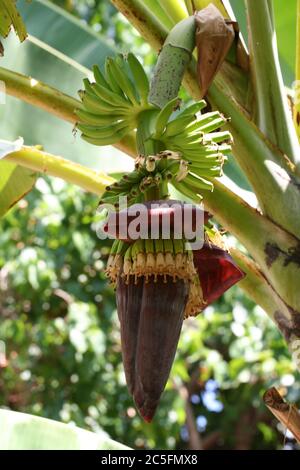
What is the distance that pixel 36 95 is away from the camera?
980 mm

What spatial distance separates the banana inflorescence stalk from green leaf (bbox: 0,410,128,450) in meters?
0.23

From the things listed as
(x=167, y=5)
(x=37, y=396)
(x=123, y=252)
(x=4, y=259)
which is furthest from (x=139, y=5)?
(x=37, y=396)

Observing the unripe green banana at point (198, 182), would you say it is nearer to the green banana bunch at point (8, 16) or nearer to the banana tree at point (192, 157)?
the banana tree at point (192, 157)

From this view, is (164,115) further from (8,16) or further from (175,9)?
(175,9)

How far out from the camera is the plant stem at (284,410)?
0.86 m

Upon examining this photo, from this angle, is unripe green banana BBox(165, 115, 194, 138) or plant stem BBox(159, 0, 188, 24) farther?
plant stem BBox(159, 0, 188, 24)

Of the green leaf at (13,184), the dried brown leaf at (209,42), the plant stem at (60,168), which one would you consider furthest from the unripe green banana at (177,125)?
the green leaf at (13,184)

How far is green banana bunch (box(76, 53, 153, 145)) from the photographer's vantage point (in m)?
0.82

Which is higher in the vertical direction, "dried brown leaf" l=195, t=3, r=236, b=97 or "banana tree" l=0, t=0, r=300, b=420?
"dried brown leaf" l=195, t=3, r=236, b=97

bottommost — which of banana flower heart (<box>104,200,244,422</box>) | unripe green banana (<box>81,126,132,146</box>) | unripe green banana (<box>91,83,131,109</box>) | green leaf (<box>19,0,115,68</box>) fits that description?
green leaf (<box>19,0,115,68</box>)

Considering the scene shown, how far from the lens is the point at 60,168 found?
1.08 meters

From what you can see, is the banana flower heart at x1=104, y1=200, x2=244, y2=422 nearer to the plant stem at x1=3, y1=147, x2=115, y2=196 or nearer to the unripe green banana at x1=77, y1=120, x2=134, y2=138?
the unripe green banana at x1=77, y1=120, x2=134, y2=138

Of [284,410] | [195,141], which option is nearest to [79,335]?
[284,410]

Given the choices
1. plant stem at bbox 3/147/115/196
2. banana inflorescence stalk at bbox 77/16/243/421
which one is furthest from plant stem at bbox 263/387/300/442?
plant stem at bbox 3/147/115/196
